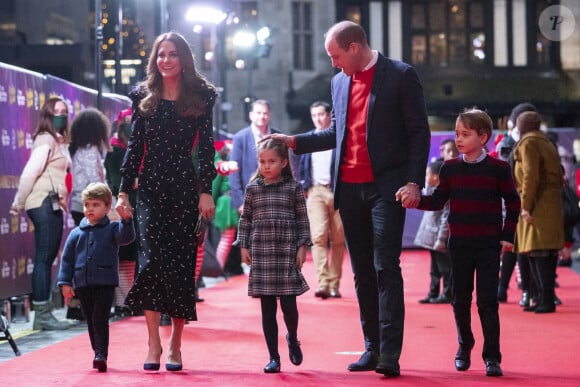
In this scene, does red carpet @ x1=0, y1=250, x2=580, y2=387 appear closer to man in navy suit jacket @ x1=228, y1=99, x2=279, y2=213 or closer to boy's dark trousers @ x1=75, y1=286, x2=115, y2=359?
boy's dark trousers @ x1=75, y1=286, x2=115, y2=359

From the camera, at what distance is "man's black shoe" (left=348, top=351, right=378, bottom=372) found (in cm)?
679

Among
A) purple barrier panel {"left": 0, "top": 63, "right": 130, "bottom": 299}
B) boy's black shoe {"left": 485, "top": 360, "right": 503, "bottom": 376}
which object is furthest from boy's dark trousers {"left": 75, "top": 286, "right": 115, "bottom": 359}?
purple barrier panel {"left": 0, "top": 63, "right": 130, "bottom": 299}

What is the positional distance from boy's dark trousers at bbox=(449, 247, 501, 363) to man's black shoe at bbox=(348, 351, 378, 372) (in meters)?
0.54

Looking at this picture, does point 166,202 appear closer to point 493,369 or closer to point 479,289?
point 479,289

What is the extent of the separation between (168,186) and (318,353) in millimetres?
1638

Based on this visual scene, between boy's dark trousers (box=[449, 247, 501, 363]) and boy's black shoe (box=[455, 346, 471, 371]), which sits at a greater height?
boy's dark trousers (box=[449, 247, 501, 363])

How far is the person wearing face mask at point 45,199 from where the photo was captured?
32.1 feet

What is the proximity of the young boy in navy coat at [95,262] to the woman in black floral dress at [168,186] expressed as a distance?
0.27 meters

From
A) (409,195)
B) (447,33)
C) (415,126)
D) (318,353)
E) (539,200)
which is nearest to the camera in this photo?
(409,195)

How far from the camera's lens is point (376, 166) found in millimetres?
6645

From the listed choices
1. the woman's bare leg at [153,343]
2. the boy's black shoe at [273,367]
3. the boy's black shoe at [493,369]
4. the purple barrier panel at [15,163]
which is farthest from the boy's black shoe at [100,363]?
the purple barrier panel at [15,163]

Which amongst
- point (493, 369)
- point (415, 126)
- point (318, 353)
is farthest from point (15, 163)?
point (493, 369)

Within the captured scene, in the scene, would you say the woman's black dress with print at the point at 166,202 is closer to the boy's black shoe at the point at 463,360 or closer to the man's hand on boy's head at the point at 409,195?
the man's hand on boy's head at the point at 409,195

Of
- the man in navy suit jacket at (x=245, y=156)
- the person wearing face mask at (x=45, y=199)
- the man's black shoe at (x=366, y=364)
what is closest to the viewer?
the man's black shoe at (x=366, y=364)
